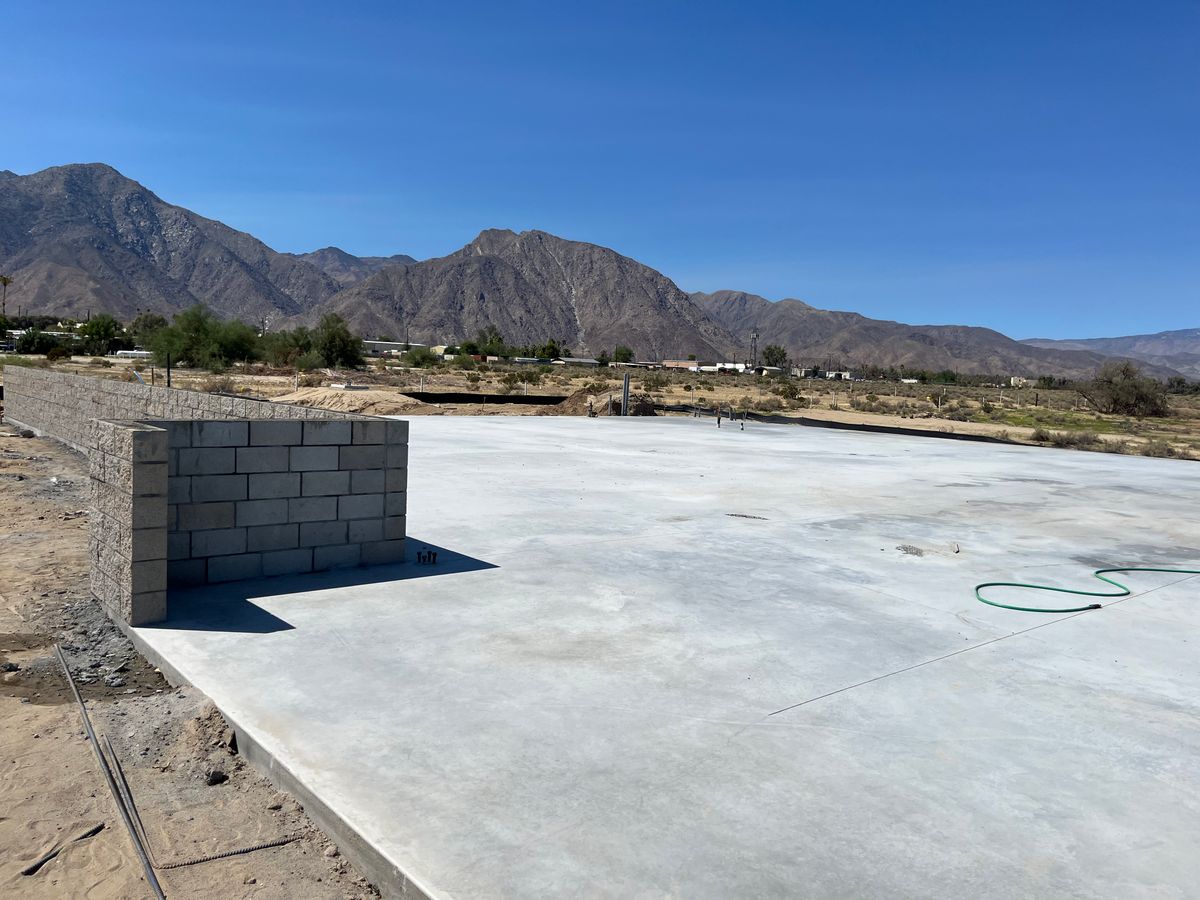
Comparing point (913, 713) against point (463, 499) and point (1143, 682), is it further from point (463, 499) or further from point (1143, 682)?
point (463, 499)

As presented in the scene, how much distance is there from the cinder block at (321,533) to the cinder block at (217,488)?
2.19 ft

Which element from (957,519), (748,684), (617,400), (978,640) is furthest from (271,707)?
(617,400)

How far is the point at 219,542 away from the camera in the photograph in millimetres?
7562

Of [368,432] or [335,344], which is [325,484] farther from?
[335,344]

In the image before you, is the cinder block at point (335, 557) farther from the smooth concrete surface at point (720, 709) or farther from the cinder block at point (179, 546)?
the cinder block at point (179, 546)

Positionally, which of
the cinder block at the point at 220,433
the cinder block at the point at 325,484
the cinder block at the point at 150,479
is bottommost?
the cinder block at the point at 325,484

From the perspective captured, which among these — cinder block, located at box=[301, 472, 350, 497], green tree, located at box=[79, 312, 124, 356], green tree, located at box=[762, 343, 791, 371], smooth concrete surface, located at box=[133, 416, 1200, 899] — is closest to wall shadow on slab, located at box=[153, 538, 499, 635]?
smooth concrete surface, located at box=[133, 416, 1200, 899]

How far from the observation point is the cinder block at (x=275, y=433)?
7.70 meters

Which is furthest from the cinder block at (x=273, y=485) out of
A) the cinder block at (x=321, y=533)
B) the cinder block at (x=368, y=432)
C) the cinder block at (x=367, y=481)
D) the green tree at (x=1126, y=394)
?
the green tree at (x=1126, y=394)

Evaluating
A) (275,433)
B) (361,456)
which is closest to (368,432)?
(361,456)

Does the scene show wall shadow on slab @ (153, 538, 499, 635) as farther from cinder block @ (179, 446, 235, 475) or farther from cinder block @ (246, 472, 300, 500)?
cinder block @ (179, 446, 235, 475)

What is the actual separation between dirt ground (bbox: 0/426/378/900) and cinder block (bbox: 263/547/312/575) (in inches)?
54.2

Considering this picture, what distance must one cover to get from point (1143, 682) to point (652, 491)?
8.41m

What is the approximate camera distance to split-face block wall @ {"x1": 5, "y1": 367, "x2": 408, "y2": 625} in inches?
253
